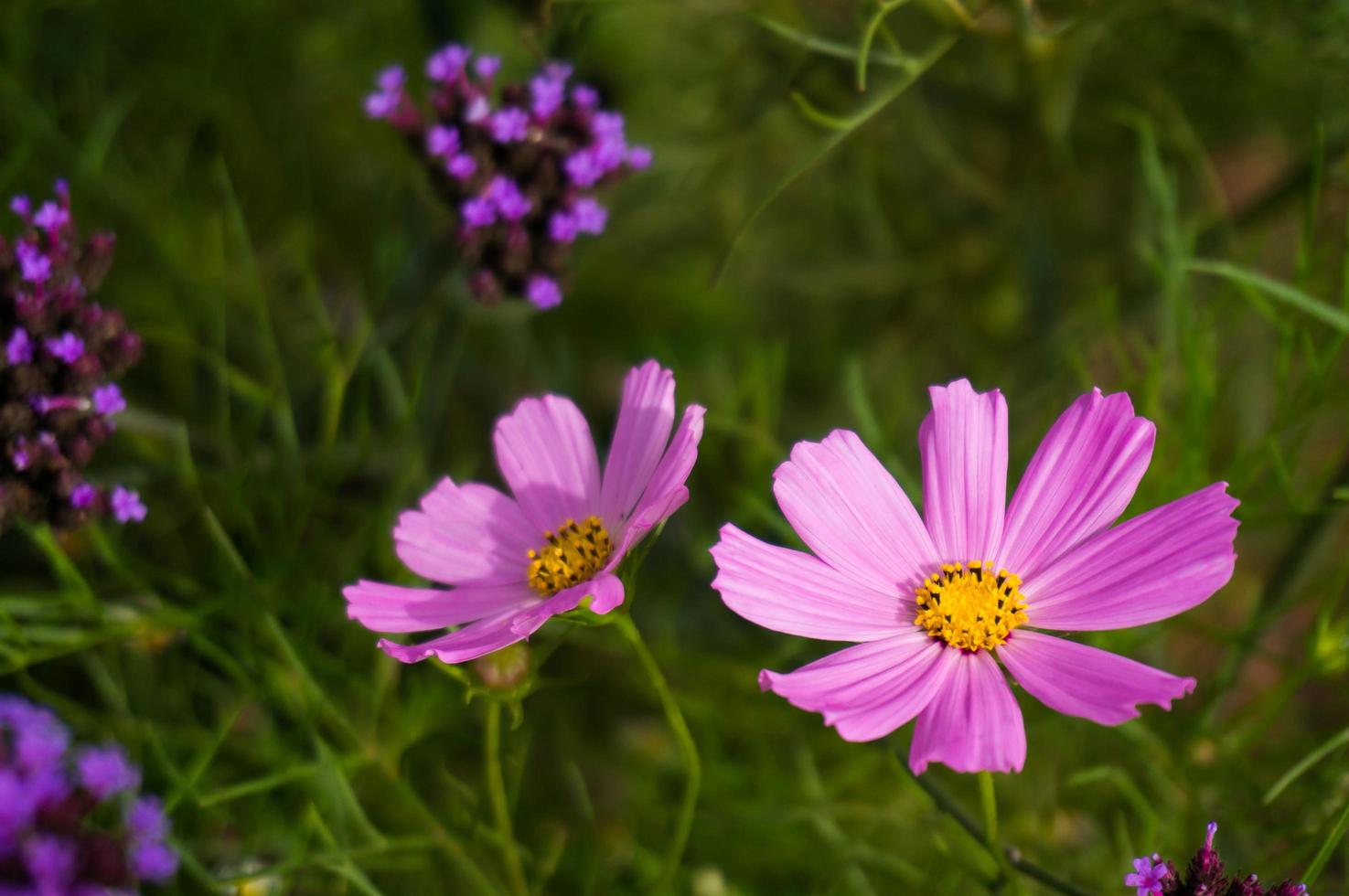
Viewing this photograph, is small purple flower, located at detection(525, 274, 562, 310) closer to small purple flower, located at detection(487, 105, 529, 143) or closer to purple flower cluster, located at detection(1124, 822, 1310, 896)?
small purple flower, located at detection(487, 105, 529, 143)

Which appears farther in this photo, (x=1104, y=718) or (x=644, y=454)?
(x=644, y=454)

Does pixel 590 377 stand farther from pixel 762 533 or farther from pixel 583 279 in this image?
pixel 762 533

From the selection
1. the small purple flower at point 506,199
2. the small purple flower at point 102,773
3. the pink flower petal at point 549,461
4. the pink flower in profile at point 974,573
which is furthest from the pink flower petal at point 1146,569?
the small purple flower at point 102,773

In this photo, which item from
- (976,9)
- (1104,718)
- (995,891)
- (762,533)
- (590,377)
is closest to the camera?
(1104,718)

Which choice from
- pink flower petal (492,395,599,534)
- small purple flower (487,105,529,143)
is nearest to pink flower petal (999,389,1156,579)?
pink flower petal (492,395,599,534)

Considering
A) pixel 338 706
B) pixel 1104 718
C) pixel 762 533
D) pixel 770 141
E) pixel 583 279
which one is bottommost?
pixel 338 706

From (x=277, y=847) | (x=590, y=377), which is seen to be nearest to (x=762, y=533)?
(x=277, y=847)

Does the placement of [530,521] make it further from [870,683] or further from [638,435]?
[870,683]

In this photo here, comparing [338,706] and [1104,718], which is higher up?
[1104,718]
